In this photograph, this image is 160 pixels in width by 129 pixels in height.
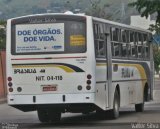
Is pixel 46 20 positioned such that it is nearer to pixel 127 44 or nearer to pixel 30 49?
pixel 30 49

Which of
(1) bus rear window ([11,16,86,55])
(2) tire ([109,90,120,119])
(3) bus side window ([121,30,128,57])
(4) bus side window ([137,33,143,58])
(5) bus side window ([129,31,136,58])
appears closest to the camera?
(1) bus rear window ([11,16,86,55])

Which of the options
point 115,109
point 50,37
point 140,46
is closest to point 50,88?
point 50,37

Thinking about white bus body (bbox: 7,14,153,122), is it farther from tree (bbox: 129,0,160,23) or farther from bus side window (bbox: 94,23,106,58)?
tree (bbox: 129,0,160,23)

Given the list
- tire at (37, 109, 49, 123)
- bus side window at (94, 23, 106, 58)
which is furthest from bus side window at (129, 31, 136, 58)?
tire at (37, 109, 49, 123)

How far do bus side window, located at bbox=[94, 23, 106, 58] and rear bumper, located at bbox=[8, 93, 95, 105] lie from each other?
4.57ft

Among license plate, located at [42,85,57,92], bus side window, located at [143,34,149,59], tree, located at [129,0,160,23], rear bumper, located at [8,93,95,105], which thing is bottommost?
rear bumper, located at [8,93,95,105]

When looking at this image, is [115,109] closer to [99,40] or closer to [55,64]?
[99,40]

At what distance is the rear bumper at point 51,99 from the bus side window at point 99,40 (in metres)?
1.39

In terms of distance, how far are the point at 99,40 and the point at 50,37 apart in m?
1.57

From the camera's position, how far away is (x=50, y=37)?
1898cm

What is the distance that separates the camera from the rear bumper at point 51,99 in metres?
18.6

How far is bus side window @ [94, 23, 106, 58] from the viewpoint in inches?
759

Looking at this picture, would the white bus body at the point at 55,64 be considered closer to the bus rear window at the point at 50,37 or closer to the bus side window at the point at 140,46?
the bus rear window at the point at 50,37

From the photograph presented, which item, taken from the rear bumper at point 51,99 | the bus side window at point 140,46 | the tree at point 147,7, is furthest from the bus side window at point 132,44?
the rear bumper at point 51,99
